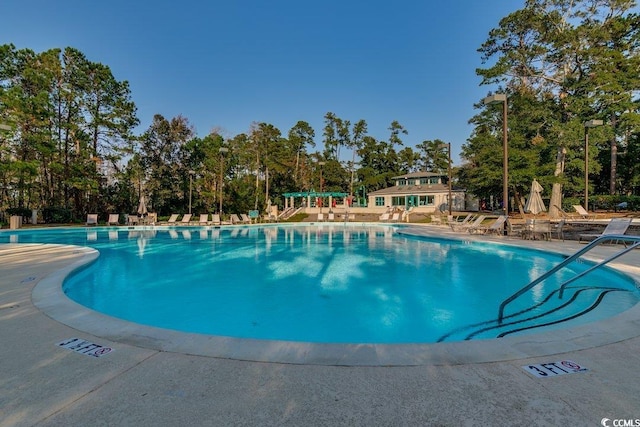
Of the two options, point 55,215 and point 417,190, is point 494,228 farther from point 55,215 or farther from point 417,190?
point 55,215

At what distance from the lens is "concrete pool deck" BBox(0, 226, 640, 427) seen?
174cm

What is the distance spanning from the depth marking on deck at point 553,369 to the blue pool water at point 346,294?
1.87 meters

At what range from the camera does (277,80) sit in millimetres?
26406

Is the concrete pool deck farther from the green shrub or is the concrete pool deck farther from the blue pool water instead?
the green shrub

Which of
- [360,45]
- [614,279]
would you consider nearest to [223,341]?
[614,279]

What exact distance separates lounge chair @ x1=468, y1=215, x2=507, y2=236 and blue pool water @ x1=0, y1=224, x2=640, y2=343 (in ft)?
9.70

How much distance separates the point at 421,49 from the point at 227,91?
15408 mm

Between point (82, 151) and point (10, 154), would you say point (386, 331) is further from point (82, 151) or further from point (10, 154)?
point (10, 154)

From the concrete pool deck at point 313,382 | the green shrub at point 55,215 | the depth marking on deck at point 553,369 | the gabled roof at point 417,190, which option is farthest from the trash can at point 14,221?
the gabled roof at point 417,190

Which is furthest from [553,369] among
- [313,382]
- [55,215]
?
[55,215]

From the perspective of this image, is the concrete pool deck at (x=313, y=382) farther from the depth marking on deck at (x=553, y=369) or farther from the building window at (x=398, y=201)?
the building window at (x=398, y=201)

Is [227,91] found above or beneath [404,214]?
above

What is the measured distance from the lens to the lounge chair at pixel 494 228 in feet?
43.8

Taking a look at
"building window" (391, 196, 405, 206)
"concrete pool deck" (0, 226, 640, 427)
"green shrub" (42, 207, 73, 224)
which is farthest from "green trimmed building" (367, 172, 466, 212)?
"concrete pool deck" (0, 226, 640, 427)
